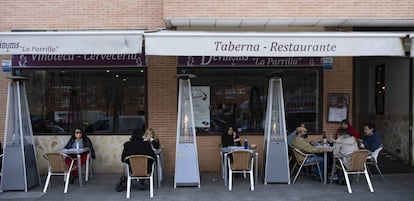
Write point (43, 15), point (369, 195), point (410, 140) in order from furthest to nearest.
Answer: point (410, 140), point (43, 15), point (369, 195)

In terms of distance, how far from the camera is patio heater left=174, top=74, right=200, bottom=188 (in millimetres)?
8711

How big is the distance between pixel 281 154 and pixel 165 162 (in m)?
3.09

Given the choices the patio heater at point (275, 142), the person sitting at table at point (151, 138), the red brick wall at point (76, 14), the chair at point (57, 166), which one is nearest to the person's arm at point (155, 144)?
the person sitting at table at point (151, 138)

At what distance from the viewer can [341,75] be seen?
419 inches

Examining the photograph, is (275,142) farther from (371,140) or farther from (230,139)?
(371,140)

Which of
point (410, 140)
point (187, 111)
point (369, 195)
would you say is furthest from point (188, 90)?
point (410, 140)

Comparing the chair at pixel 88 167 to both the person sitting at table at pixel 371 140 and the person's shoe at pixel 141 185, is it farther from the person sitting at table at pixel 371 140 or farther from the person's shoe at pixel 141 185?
the person sitting at table at pixel 371 140

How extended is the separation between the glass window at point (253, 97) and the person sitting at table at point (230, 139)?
717 mm

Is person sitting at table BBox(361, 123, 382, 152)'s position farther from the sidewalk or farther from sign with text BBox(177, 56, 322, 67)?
sign with text BBox(177, 56, 322, 67)

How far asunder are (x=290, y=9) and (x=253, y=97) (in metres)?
2.58

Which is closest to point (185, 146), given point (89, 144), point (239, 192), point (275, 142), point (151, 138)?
point (151, 138)

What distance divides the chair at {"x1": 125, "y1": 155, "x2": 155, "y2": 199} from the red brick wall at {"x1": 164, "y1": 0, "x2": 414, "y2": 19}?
3207 millimetres

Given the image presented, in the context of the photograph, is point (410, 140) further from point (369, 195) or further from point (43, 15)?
point (43, 15)

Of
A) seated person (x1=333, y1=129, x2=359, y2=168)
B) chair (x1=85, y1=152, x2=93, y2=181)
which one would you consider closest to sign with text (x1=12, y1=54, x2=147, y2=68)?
chair (x1=85, y1=152, x2=93, y2=181)
